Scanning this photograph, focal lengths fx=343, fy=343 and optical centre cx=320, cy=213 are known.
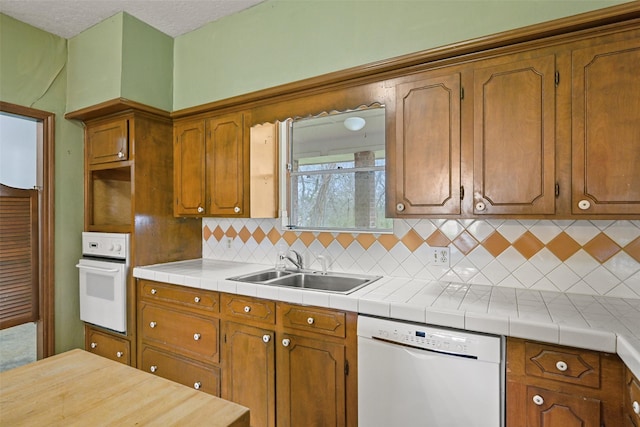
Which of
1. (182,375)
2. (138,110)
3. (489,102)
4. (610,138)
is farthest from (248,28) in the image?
(182,375)

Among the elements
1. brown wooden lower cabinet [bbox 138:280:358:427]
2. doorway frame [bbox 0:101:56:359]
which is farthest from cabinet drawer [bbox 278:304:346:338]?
doorway frame [bbox 0:101:56:359]

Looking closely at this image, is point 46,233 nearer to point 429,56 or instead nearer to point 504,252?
point 429,56

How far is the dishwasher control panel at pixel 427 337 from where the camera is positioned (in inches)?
53.9

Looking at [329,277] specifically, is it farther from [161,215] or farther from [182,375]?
[161,215]

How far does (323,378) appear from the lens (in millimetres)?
1725

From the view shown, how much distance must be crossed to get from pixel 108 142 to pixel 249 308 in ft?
5.93

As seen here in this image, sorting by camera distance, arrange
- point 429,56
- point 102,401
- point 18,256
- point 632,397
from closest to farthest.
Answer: point 102,401
point 632,397
point 429,56
point 18,256

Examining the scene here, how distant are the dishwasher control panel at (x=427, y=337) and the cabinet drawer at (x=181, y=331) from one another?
1025 mm

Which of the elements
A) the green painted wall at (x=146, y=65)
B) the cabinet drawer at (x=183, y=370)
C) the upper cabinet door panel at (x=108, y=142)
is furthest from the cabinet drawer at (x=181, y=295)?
the green painted wall at (x=146, y=65)

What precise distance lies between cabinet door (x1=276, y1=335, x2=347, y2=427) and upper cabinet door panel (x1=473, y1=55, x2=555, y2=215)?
1.04 m

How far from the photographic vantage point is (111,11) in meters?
2.43

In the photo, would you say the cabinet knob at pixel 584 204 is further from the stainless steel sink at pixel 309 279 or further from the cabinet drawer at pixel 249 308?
the cabinet drawer at pixel 249 308

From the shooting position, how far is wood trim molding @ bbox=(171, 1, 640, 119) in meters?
1.40

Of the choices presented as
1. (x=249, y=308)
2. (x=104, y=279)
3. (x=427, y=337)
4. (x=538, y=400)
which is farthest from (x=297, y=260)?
(x=538, y=400)
